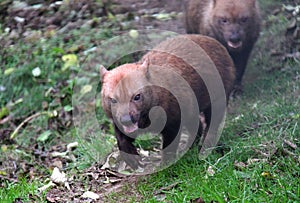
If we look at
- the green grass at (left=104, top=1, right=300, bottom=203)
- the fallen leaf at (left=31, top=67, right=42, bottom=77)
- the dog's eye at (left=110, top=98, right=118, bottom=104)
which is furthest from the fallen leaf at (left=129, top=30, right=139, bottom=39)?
the dog's eye at (left=110, top=98, right=118, bottom=104)

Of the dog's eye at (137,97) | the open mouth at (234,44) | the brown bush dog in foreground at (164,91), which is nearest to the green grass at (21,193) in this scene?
the brown bush dog in foreground at (164,91)

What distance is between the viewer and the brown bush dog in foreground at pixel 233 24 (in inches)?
284

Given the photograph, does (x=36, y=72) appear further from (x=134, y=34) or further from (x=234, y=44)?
(x=234, y=44)

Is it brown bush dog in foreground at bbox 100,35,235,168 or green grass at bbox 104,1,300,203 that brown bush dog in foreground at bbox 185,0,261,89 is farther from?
brown bush dog in foreground at bbox 100,35,235,168

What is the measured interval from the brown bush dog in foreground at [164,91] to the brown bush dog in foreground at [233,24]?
1124 mm

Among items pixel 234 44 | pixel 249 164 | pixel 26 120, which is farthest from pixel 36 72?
pixel 249 164

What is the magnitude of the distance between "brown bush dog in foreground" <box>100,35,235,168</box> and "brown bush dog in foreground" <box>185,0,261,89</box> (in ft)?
3.69

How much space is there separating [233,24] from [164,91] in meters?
2.24

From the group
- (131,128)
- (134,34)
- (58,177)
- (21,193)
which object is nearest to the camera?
(131,128)

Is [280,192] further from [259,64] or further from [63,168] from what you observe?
[259,64]

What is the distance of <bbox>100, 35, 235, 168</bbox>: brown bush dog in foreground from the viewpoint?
5.06 metres

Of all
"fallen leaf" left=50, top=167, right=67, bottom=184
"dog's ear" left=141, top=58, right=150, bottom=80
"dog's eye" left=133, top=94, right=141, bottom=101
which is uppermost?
"dog's ear" left=141, top=58, right=150, bottom=80

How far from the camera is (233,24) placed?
7227mm

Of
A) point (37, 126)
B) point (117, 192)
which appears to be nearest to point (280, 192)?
point (117, 192)
